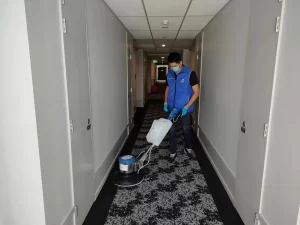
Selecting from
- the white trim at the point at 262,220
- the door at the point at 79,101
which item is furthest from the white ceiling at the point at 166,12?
the white trim at the point at 262,220

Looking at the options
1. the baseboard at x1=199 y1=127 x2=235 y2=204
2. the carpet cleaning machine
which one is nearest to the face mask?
the carpet cleaning machine

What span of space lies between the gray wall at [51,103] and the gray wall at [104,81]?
69cm

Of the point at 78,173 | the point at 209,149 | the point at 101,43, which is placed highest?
the point at 101,43

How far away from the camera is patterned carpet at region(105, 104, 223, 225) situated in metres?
1.94

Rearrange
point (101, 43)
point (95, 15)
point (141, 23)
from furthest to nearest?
point (141, 23) → point (101, 43) → point (95, 15)

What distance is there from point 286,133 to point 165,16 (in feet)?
8.60

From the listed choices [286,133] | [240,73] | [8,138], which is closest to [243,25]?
[240,73]

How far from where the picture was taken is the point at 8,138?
1213mm

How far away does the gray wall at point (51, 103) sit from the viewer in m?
1.17

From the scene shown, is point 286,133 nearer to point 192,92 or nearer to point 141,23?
point 192,92

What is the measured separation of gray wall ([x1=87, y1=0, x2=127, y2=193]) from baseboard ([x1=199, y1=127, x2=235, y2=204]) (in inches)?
58.1

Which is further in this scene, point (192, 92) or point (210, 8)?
point (192, 92)

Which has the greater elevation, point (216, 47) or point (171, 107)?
point (216, 47)

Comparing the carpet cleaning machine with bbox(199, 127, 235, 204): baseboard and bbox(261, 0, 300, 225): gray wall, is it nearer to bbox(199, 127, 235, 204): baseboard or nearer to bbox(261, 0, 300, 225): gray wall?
bbox(199, 127, 235, 204): baseboard
